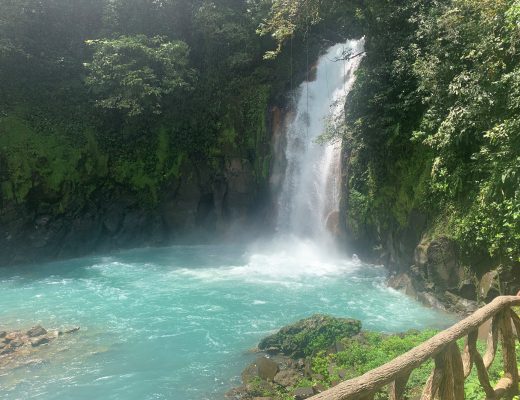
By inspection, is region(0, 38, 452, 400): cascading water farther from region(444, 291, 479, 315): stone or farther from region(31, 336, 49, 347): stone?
region(444, 291, 479, 315): stone

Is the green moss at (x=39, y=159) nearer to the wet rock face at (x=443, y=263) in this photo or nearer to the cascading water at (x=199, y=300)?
the cascading water at (x=199, y=300)

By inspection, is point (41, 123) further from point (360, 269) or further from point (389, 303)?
point (389, 303)

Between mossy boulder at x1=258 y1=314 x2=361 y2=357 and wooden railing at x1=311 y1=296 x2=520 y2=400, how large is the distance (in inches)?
179

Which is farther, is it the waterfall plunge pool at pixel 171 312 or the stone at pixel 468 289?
the stone at pixel 468 289

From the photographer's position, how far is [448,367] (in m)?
3.01

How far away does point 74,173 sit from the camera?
1817 cm

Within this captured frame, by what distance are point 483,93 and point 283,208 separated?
11.5 meters

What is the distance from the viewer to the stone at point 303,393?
263 inches

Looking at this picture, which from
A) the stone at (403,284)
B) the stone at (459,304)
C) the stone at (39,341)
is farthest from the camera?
the stone at (403,284)

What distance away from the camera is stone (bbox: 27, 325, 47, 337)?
966 cm

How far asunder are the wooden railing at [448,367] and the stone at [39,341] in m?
8.61

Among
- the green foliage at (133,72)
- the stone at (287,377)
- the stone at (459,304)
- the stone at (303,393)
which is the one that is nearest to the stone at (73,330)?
the stone at (287,377)

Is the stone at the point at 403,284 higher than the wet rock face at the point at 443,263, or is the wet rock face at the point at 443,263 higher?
the wet rock face at the point at 443,263

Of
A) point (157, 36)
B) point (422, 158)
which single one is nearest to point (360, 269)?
point (422, 158)
